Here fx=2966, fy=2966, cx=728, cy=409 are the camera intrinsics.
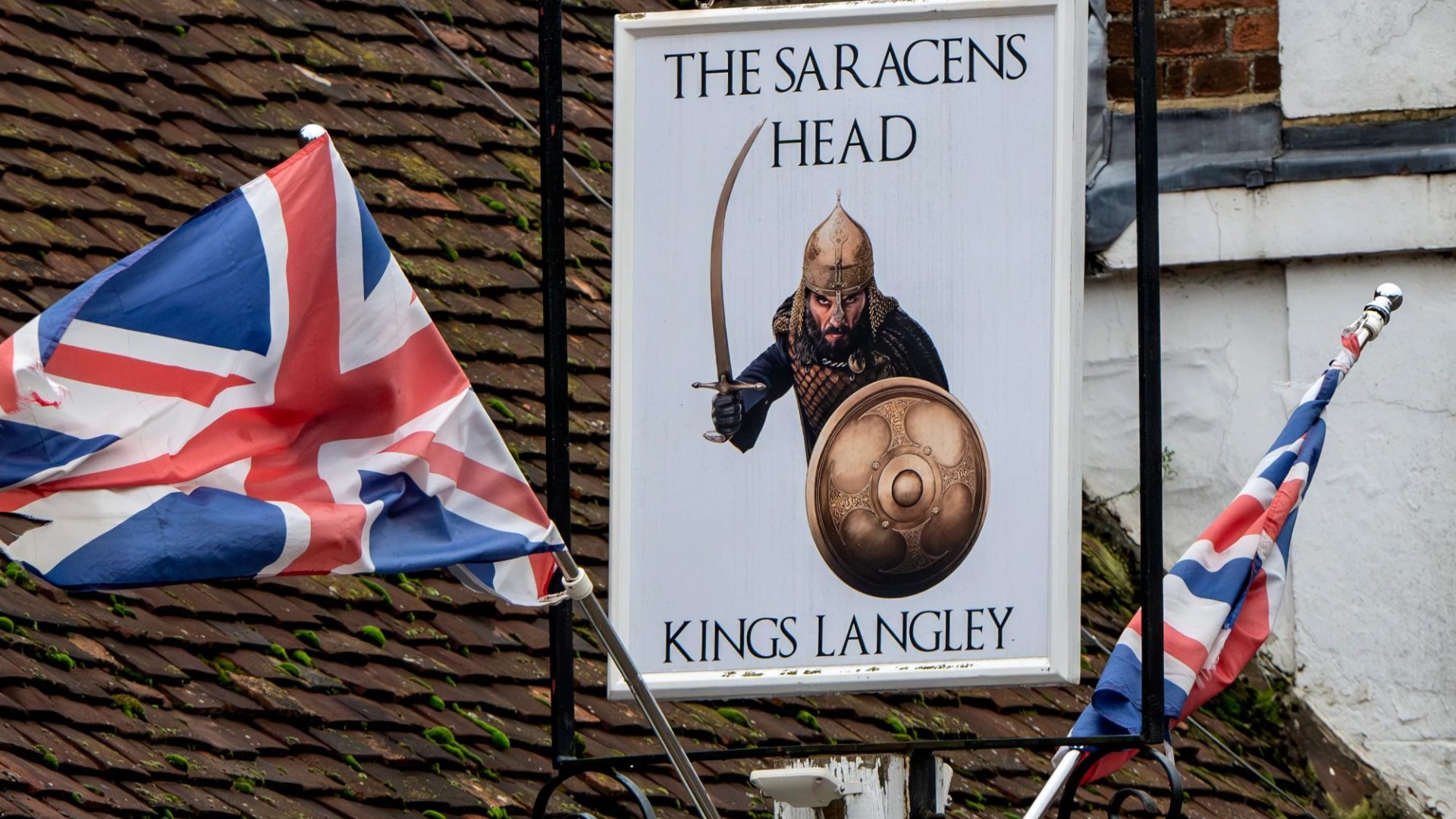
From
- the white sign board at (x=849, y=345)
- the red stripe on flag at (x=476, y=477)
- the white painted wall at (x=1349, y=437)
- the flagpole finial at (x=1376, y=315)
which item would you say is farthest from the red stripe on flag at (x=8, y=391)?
the white painted wall at (x=1349, y=437)

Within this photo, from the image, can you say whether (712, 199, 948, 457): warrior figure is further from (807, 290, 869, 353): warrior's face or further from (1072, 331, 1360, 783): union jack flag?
(1072, 331, 1360, 783): union jack flag

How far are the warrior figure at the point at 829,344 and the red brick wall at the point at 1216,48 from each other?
2.82 m

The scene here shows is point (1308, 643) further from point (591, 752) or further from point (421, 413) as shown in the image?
point (421, 413)

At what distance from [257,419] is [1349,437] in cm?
387

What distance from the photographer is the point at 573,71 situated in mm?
8633

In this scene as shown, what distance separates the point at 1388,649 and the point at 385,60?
314cm

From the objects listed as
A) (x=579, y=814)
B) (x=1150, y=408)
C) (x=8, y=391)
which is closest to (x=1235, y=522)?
(x=1150, y=408)

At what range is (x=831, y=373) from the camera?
557cm

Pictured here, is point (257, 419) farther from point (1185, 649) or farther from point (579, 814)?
point (1185, 649)

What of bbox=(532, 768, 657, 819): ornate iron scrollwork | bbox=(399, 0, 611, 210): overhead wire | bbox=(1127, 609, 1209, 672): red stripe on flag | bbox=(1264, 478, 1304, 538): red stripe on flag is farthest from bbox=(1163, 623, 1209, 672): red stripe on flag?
bbox=(399, 0, 611, 210): overhead wire

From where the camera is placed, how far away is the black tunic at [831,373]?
18.1 feet

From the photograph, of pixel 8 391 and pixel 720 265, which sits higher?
pixel 720 265

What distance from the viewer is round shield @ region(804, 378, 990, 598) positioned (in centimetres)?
544

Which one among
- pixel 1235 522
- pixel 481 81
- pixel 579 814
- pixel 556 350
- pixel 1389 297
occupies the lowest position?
pixel 579 814
